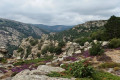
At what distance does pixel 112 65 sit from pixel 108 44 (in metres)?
22.6

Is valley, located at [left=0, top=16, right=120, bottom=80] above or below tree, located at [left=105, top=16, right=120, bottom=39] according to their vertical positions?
below

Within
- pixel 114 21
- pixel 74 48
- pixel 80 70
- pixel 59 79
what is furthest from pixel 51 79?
pixel 114 21

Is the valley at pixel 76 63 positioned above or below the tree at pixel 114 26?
below

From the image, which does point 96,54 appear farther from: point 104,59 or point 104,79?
point 104,79

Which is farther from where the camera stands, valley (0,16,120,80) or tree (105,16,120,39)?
tree (105,16,120,39)

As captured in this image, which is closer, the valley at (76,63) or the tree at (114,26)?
the valley at (76,63)

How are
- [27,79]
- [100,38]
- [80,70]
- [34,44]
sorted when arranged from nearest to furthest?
[27,79]
[80,70]
[100,38]
[34,44]

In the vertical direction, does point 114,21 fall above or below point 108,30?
above

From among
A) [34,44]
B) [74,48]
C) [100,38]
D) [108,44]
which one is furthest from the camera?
[34,44]

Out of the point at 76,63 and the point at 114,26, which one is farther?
the point at 114,26

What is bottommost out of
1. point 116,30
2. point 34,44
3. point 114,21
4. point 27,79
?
point 34,44

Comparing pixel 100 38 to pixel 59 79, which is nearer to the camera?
pixel 59 79

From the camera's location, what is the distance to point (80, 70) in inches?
508

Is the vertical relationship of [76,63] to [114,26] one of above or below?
below
